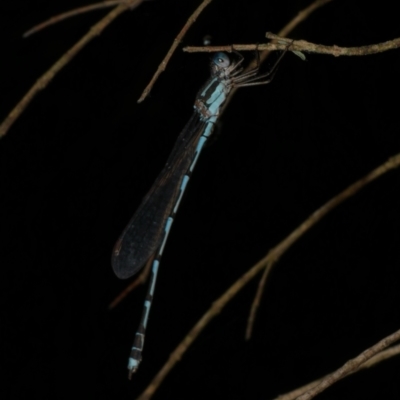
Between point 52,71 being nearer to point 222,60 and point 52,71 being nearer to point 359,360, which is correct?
point 222,60

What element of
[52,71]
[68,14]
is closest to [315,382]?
[52,71]

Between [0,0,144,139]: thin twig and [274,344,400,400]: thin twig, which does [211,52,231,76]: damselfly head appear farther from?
[274,344,400,400]: thin twig

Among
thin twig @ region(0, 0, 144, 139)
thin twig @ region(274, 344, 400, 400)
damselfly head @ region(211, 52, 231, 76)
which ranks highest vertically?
damselfly head @ region(211, 52, 231, 76)

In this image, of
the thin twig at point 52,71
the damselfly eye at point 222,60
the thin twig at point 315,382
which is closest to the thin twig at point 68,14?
the thin twig at point 52,71

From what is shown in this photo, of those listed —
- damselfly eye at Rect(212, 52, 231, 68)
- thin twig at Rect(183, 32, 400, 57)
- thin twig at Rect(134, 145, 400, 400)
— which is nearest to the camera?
thin twig at Rect(183, 32, 400, 57)

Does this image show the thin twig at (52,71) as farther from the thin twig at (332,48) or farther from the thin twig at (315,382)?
the thin twig at (315,382)

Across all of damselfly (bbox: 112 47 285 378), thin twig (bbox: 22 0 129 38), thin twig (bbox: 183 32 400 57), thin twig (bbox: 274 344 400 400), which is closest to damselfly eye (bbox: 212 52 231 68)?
damselfly (bbox: 112 47 285 378)

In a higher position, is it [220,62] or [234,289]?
[220,62]
